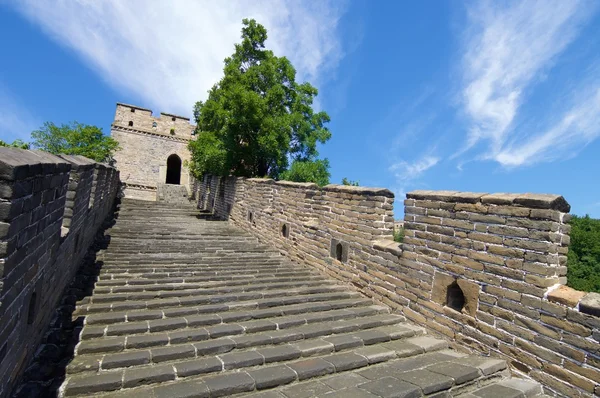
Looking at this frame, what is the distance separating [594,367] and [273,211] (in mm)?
7170

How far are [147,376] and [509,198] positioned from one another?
13.4 ft

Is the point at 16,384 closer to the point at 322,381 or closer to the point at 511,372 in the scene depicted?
the point at 322,381

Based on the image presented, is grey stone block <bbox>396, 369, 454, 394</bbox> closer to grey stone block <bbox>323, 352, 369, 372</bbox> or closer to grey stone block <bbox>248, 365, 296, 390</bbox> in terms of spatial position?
grey stone block <bbox>323, 352, 369, 372</bbox>

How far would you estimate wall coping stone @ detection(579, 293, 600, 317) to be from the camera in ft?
10.3

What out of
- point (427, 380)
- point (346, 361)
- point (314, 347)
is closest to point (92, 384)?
point (314, 347)

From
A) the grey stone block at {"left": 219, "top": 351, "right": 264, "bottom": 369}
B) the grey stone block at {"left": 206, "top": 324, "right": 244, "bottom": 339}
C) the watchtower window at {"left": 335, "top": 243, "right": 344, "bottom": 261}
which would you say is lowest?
the grey stone block at {"left": 219, "top": 351, "right": 264, "bottom": 369}

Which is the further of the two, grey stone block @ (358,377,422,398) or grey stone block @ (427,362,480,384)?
grey stone block @ (427,362,480,384)

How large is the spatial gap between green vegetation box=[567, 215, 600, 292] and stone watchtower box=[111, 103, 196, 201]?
79.4 feet

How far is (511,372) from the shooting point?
375cm

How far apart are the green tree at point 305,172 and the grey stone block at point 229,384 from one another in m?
Answer: 10.1

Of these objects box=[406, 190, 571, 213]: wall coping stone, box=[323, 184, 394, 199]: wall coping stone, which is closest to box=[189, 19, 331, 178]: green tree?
box=[323, 184, 394, 199]: wall coping stone

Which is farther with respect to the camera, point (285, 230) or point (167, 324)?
point (285, 230)

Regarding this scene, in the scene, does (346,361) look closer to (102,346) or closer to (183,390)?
(183,390)

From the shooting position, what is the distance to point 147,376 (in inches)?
121
